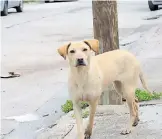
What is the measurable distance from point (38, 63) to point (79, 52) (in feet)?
21.8

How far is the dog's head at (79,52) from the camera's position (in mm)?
4781

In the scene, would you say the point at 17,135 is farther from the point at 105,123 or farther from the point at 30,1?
the point at 30,1

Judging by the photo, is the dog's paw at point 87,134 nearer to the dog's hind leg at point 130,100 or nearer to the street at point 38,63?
the dog's hind leg at point 130,100

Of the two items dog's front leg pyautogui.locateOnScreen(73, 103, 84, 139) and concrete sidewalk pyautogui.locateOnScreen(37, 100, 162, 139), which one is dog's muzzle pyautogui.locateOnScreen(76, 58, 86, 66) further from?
concrete sidewalk pyautogui.locateOnScreen(37, 100, 162, 139)

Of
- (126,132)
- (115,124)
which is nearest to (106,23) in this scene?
(115,124)

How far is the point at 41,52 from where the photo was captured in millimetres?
12836

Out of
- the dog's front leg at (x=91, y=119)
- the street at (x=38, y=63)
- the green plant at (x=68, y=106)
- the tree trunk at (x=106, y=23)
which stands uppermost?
the tree trunk at (x=106, y=23)

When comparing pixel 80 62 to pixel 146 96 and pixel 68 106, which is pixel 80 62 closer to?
pixel 68 106

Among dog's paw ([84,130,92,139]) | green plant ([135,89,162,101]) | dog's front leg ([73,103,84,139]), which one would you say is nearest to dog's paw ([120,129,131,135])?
dog's paw ([84,130,92,139])

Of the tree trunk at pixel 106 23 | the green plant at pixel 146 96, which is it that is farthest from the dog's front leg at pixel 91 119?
the green plant at pixel 146 96

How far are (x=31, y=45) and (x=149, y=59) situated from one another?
15.0ft

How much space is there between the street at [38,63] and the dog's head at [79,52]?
5.31ft

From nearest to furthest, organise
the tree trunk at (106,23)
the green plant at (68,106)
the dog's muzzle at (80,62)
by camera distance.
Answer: the dog's muzzle at (80,62)
the tree trunk at (106,23)
the green plant at (68,106)

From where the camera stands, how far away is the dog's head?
478 cm
